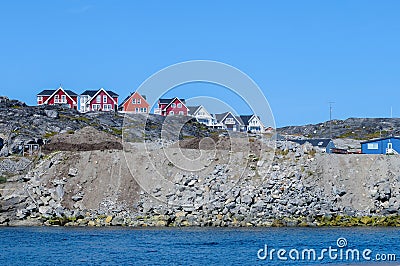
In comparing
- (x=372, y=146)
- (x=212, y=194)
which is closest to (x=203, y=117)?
(x=372, y=146)

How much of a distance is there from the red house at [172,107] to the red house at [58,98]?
1098 cm

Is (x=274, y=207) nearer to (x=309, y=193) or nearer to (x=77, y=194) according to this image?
(x=309, y=193)

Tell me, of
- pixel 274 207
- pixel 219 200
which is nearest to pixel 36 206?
pixel 219 200

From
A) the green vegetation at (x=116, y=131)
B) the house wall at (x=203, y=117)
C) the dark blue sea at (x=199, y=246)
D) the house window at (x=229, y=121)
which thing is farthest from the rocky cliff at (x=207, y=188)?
the house window at (x=229, y=121)

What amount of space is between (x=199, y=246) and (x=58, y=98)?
6407 cm

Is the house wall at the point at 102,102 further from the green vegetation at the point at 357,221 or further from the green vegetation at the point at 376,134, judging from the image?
the green vegetation at the point at 357,221

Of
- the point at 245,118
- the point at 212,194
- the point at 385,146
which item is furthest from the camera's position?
the point at 245,118

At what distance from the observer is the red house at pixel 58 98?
95.9 metres

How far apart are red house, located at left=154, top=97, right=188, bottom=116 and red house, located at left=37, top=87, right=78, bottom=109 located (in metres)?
11.0

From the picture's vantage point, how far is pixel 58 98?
96125mm

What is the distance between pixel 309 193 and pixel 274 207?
285 cm

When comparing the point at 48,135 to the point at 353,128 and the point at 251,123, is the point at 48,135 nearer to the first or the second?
the point at 251,123

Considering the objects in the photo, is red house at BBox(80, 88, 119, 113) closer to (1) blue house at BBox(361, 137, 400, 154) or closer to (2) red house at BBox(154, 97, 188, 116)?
(2) red house at BBox(154, 97, 188, 116)

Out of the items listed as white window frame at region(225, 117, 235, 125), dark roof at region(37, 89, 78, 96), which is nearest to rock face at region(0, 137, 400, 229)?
dark roof at region(37, 89, 78, 96)
